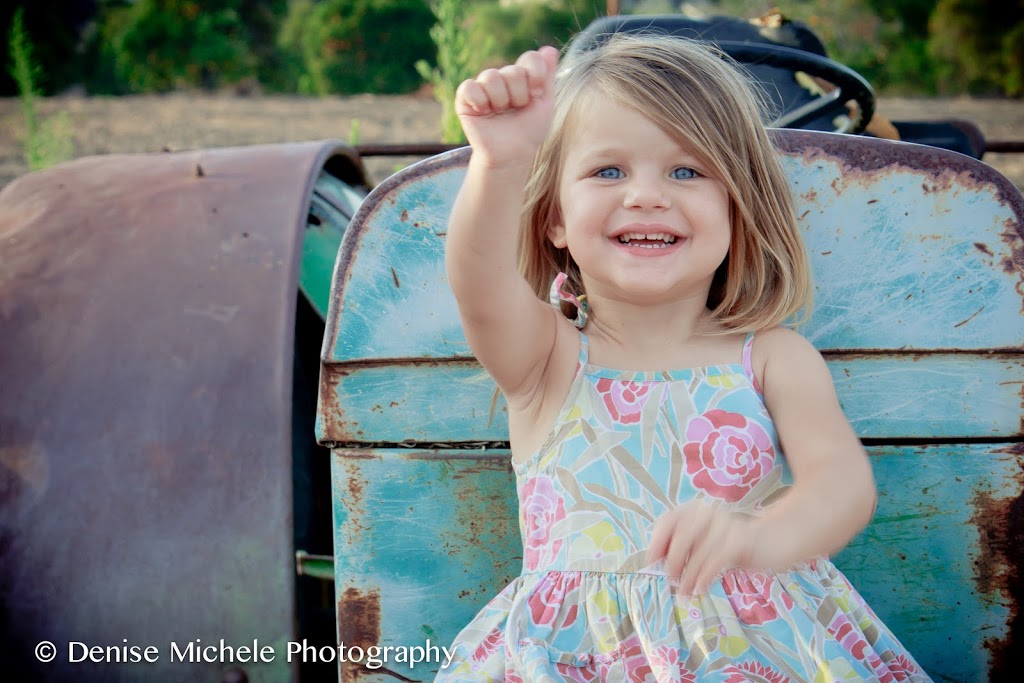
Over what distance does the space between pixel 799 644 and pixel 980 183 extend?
0.68m

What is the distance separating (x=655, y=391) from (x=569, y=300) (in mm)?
173

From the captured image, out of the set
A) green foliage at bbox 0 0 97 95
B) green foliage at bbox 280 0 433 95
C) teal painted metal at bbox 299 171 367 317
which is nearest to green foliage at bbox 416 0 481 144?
teal painted metal at bbox 299 171 367 317

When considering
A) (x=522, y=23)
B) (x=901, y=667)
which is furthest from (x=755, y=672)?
(x=522, y=23)

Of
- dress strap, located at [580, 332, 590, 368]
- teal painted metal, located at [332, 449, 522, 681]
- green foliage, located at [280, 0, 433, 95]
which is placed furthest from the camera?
green foliage, located at [280, 0, 433, 95]

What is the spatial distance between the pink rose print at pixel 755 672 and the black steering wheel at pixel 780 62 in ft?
2.62

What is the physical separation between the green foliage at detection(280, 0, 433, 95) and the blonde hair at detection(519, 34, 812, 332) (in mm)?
11563

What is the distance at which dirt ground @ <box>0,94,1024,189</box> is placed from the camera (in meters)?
8.05

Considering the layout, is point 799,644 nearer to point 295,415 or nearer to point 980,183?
point 980,183

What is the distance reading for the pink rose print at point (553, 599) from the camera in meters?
1.10

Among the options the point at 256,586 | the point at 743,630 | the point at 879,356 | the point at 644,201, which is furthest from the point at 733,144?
the point at 256,586

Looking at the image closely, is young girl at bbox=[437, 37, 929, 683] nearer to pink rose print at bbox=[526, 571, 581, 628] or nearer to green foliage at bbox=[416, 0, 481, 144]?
pink rose print at bbox=[526, 571, 581, 628]

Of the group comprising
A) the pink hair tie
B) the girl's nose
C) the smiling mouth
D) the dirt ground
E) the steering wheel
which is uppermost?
the steering wheel

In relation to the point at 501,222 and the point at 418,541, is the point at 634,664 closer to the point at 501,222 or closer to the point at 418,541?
the point at 418,541

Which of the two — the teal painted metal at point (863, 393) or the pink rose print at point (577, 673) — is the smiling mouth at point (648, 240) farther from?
the pink rose print at point (577, 673)
